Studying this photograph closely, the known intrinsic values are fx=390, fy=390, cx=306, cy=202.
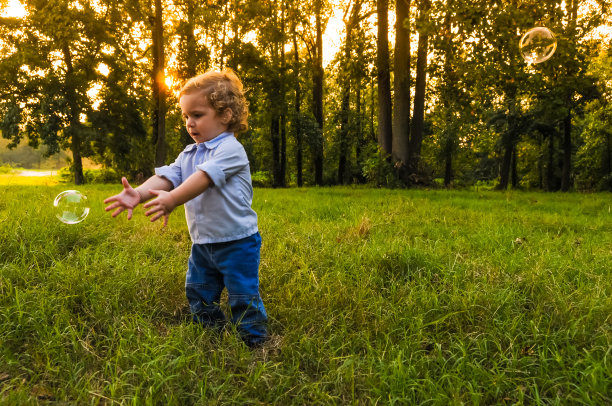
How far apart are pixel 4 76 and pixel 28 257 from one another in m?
21.9

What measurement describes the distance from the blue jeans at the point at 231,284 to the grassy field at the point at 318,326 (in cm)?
14

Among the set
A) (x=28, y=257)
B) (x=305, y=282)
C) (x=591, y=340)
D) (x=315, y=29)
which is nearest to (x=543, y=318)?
(x=591, y=340)

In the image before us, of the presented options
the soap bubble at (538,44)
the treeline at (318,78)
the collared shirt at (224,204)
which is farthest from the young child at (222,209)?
the treeline at (318,78)

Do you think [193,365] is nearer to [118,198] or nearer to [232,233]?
[232,233]

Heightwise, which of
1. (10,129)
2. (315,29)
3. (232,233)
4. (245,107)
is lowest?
(232,233)

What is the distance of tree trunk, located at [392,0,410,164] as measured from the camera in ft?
44.2

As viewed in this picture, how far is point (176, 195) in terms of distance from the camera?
6.88 ft

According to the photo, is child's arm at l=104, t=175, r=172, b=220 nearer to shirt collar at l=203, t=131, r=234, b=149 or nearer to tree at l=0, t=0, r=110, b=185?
shirt collar at l=203, t=131, r=234, b=149

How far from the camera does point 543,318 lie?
2.71 meters

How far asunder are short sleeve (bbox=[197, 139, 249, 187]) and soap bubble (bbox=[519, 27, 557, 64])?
6057mm

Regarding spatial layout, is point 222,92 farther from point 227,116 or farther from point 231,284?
point 231,284

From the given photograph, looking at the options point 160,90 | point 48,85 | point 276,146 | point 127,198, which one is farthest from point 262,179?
point 127,198

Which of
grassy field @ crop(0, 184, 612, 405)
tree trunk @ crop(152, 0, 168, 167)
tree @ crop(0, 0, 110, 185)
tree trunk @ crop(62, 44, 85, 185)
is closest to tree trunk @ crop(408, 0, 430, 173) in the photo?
tree trunk @ crop(152, 0, 168, 167)

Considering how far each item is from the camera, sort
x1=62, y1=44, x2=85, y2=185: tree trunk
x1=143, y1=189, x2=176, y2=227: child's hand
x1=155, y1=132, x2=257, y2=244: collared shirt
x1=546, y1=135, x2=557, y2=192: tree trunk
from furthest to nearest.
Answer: x1=546, y1=135, x2=557, y2=192: tree trunk
x1=62, y1=44, x2=85, y2=185: tree trunk
x1=155, y1=132, x2=257, y2=244: collared shirt
x1=143, y1=189, x2=176, y2=227: child's hand
